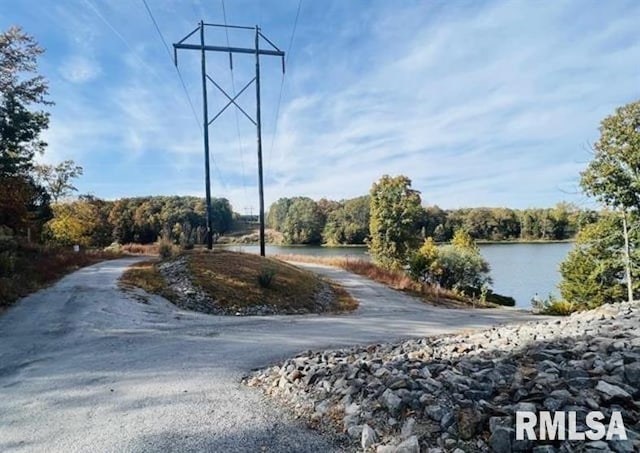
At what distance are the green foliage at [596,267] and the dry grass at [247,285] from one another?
16.6 meters

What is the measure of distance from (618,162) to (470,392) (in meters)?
22.3

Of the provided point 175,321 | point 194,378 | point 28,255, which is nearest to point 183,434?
point 194,378

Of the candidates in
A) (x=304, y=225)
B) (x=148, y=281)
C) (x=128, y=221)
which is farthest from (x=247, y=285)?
(x=304, y=225)

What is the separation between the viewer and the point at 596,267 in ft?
75.4

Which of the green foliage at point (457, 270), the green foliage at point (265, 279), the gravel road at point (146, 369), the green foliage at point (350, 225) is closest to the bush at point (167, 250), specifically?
the gravel road at point (146, 369)

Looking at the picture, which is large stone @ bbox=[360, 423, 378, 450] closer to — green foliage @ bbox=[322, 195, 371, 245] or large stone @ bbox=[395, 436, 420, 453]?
large stone @ bbox=[395, 436, 420, 453]

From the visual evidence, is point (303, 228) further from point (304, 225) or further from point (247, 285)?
point (247, 285)

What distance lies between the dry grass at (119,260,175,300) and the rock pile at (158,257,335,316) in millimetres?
166

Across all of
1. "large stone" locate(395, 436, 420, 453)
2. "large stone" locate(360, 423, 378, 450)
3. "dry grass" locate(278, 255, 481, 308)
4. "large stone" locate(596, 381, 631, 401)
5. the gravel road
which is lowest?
"dry grass" locate(278, 255, 481, 308)

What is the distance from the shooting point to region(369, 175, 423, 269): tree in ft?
105

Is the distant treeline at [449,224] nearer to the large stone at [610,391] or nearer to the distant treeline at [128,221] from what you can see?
the distant treeline at [128,221]

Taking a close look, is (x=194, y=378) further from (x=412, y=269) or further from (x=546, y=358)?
(x=412, y=269)

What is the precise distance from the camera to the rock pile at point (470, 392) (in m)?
2.67

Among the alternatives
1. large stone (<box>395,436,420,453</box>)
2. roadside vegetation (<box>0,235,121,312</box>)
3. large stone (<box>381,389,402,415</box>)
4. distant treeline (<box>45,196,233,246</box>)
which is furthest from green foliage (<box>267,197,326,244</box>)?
large stone (<box>395,436,420,453</box>)
